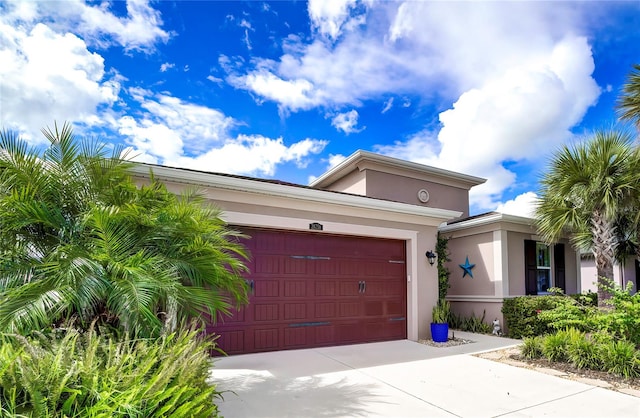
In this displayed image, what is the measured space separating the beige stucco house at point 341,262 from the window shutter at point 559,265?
0.78 metres

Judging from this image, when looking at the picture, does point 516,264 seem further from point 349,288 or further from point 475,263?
point 349,288

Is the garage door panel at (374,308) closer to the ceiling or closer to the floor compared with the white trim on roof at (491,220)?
closer to the floor

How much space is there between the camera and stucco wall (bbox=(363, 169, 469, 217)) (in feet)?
39.7

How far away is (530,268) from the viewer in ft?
34.7

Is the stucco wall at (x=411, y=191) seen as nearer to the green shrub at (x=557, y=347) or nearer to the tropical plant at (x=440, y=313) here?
the tropical plant at (x=440, y=313)

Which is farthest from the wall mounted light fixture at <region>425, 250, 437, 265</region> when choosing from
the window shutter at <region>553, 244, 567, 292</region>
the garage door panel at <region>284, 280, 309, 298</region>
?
the window shutter at <region>553, 244, 567, 292</region>

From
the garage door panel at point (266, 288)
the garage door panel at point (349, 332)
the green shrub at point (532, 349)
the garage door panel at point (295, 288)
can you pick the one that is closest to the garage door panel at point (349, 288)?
the garage door panel at point (349, 332)

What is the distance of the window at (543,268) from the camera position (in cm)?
1077

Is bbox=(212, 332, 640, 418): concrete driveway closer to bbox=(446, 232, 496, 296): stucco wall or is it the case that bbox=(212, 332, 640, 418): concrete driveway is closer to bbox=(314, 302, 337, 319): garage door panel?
bbox=(314, 302, 337, 319): garage door panel

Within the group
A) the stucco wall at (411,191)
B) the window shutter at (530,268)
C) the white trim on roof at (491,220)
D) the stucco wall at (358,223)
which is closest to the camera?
the stucco wall at (358,223)

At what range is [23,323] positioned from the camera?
309cm

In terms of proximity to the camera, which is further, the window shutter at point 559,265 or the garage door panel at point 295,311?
the window shutter at point 559,265

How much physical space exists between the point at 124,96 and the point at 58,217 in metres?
4.93

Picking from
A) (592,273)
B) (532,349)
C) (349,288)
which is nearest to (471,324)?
(532,349)
